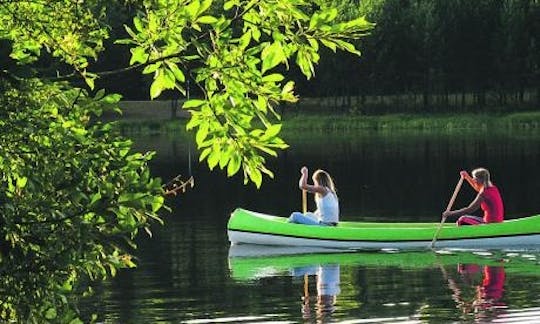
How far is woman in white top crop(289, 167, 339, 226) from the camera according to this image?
2548 centimetres

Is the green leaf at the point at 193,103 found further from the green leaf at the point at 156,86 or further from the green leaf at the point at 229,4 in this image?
the green leaf at the point at 229,4

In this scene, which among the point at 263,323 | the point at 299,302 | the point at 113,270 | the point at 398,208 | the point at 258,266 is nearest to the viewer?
the point at 113,270

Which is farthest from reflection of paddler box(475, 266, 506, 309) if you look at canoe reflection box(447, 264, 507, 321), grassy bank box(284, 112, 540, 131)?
grassy bank box(284, 112, 540, 131)

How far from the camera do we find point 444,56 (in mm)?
89625

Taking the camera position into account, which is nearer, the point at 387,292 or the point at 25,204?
the point at 25,204

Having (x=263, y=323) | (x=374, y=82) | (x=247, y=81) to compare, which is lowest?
(x=263, y=323)

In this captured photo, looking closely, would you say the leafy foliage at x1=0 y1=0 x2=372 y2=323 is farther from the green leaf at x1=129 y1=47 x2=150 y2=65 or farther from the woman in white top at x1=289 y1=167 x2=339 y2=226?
the woman in white top at x1=289 y1=167 x2=339 y2=226

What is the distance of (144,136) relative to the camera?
294ft

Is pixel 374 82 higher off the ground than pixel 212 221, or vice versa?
pixel 374 82

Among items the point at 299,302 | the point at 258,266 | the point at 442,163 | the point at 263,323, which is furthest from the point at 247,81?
the point at 442,163

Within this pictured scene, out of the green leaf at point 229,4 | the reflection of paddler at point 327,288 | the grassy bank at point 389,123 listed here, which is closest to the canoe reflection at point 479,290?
the reflection of paddler at point 327,288

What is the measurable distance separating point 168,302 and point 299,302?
200 centimetres

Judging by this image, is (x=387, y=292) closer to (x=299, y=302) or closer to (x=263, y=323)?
(x=299, y=302)

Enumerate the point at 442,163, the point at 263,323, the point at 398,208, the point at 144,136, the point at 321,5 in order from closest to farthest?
the point at 321,5, the point at 263,323, the point at 398,208, the point at 442,163, the point at 144,136
